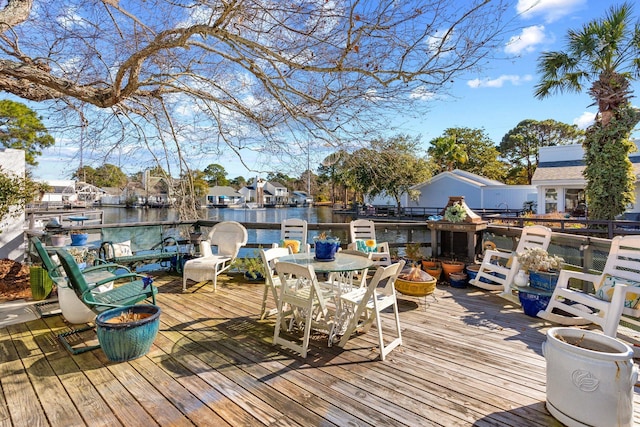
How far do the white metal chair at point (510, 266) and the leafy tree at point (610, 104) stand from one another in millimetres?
7132

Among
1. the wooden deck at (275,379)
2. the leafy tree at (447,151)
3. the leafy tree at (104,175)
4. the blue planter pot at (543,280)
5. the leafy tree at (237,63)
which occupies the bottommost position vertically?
the wooden deck at (275,379)

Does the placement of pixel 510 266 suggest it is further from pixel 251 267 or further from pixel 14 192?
pixel 14 192

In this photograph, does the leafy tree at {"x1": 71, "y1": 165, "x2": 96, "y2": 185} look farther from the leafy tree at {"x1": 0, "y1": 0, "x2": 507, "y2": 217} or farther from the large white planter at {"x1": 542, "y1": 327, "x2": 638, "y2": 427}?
the large white planter at {"x1": 542, "y1": 327, "x2": 638, "y2": 427}

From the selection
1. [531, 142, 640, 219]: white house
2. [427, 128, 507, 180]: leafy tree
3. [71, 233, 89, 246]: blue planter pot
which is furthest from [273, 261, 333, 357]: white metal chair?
[427, 128, 507, 180]: leafy tree

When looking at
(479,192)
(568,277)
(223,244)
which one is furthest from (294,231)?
A: (479,192)

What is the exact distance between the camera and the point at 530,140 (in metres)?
31.8

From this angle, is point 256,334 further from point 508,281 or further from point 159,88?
point 159,88

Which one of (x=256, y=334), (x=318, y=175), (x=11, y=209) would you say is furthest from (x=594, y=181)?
(x=11, y=209)

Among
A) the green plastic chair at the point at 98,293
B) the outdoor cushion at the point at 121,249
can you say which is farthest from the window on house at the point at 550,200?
the green plastic chair at the point at 98,293

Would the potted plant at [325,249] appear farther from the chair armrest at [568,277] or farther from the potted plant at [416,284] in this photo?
the chair armrest at [568,277]

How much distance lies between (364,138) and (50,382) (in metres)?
3.40

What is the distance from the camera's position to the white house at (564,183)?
45.1 feet

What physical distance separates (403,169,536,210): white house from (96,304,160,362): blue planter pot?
19.9m

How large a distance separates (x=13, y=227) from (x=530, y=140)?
37486mm
